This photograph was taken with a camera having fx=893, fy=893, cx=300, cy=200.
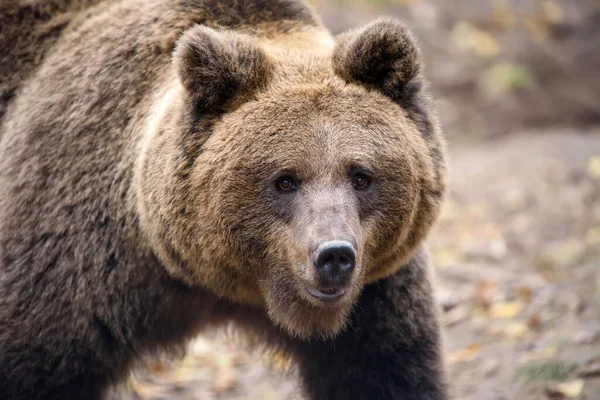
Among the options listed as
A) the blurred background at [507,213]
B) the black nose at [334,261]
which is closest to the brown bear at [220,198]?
the black nose at [334,261]

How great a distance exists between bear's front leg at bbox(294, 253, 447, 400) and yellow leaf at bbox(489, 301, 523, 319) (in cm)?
311

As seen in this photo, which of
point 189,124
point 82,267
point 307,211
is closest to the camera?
point 307,211

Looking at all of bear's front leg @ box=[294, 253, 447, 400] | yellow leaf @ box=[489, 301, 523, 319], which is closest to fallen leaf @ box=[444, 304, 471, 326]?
yellow leaf @ box=[489, 301, 523, 319]

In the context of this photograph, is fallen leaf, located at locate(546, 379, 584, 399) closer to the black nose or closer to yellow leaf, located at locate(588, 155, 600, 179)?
the black nose

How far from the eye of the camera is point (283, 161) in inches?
193

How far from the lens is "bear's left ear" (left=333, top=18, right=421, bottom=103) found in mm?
→ 5066

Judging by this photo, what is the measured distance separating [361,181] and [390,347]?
1.21 m

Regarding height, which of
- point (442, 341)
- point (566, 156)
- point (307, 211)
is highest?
point (307, 211)

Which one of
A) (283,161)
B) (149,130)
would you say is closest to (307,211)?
(283,161)

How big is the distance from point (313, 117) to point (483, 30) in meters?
11.2

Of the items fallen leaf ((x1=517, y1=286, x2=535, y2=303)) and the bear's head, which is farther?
fallen leaf ((x1=517, y1=286, x2=535, y2=303))

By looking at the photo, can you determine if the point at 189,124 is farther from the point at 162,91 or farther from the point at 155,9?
the point at 155,9

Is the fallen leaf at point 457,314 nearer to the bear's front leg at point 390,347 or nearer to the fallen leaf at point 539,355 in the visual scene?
the fallen leaf at point 539,355

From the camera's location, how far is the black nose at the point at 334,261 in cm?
453
